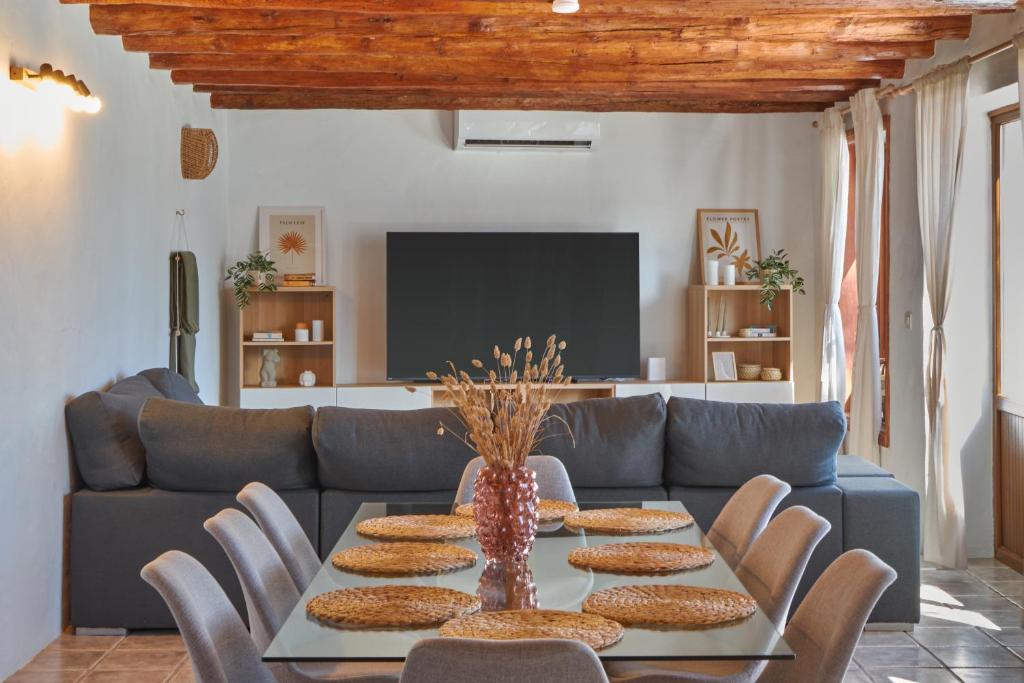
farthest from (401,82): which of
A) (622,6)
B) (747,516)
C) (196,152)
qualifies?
(747,516)

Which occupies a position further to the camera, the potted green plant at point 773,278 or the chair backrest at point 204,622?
the potted green plant at point 773,278

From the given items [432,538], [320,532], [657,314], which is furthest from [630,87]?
[432,538]

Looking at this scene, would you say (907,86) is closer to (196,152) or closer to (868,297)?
→ (868,297)

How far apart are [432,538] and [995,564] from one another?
4083 millimetres

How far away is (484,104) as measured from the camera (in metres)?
8.21

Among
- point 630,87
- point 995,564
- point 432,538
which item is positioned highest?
point 630,87

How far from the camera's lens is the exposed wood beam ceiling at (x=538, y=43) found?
17.4 ft

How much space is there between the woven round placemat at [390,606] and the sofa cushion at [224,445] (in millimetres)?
2009

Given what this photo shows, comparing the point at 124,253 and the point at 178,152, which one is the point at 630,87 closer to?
the point at 178,152

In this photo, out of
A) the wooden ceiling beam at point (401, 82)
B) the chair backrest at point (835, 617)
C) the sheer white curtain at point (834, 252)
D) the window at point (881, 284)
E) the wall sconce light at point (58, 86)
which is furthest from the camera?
the sheer white curtain at point (834, 252)

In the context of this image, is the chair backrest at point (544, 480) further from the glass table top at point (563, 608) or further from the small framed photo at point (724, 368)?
the small framed photo at point (724, 368)

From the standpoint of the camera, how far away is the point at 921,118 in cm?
614

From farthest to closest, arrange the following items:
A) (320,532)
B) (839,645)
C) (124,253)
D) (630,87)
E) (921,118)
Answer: (630,87) < (921,118) < (124,253) < (320,532) < (839,645)

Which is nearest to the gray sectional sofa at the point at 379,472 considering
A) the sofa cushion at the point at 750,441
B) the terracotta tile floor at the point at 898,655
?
the sofa cushion at the point at 750,441
